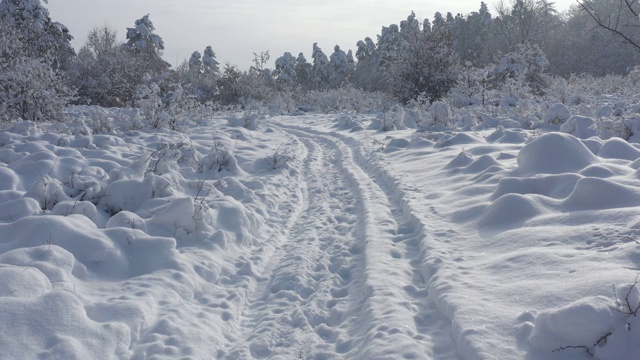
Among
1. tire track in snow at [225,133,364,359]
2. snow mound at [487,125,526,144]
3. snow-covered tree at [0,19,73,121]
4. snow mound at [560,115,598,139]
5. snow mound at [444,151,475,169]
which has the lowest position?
tire track in snow at [225,133,364,359]

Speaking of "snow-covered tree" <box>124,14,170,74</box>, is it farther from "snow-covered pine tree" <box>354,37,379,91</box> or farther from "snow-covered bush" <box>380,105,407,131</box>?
"snow-covered bush" <box>380,105,407,131</box>

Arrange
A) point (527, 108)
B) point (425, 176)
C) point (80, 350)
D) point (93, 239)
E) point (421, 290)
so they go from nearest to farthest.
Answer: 1. point (80, 350)
2. point (421, 290)
3. point (93, 239)
4. point (425, 176)
5. point (527, 108)

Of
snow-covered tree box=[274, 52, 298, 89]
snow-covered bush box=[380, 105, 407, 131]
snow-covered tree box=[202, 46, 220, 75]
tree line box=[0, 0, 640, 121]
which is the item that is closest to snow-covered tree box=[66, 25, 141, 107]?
tree line box=[0, 0, 640, 121]

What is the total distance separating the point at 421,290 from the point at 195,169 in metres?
5.42

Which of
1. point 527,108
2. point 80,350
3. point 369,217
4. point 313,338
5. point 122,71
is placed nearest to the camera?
point 80,350

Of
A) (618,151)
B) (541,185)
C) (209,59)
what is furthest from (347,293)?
(209,59)

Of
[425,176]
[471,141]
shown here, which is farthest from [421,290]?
[471,141]

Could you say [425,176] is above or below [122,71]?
below

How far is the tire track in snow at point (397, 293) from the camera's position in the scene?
3113 mm

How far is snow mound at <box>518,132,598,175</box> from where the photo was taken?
20.2ft

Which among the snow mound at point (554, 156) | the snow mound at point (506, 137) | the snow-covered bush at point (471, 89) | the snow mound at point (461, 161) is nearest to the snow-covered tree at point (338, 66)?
the snow-covered bush at point (471, 89)

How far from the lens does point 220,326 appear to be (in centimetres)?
362

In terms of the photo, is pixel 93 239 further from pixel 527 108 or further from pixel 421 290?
pixel 527 108

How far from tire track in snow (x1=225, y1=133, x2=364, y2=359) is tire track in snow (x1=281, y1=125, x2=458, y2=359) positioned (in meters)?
0.14
